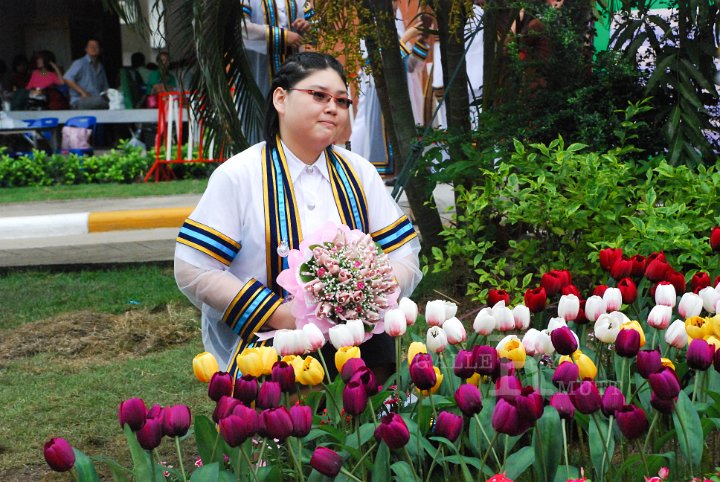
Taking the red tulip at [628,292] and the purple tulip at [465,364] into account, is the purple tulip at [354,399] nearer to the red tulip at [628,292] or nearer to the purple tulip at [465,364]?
the purple tulip at [465,364]

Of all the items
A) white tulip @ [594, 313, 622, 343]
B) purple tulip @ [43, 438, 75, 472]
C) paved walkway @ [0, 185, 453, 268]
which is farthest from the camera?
paved walkway @ [0, 185, 453, 268]

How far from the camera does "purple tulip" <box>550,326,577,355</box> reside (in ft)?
8.02

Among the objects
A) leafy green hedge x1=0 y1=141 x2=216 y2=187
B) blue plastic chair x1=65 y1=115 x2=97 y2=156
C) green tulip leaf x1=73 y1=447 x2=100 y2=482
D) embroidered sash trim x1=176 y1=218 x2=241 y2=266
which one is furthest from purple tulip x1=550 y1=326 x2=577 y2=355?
blue plastic chair x1=65 y1=115 x2=97 y2=156

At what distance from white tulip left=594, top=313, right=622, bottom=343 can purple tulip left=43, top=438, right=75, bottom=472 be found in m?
1.28

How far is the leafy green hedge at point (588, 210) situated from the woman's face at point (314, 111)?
138 cm

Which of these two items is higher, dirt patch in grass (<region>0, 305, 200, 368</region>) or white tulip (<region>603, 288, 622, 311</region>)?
white tulip (<region>603, 288, 622, 311</region>)

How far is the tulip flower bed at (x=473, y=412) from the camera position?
7.13ft

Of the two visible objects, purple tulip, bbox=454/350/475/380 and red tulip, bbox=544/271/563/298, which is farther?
red tulip, bbox=544/271/563/298

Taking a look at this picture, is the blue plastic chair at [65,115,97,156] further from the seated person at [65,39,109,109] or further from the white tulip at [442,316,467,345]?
the white tulip at [442,316,467,345]

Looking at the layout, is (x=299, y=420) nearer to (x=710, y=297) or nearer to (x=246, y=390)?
(x=246, y=390)

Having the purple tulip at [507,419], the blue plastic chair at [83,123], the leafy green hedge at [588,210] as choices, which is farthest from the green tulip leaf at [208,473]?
the blue plastic chair at [83,123]

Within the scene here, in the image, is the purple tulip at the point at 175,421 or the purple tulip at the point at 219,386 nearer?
the purple tulip at the point at 175,421

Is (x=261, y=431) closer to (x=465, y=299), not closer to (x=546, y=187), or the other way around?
(x=546, y=187)

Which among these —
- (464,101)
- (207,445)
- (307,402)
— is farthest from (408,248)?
(464,101)
